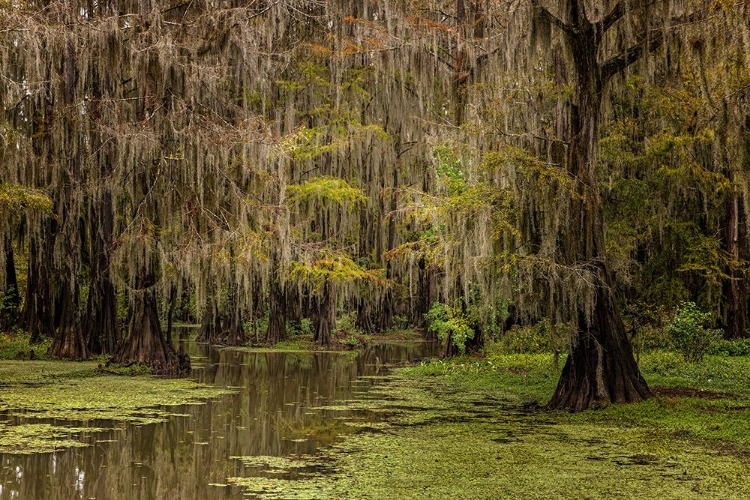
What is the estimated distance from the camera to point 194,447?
8.05m

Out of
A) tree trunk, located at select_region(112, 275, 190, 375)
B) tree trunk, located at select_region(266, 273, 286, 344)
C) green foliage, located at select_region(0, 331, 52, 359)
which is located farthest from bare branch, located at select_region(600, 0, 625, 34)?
tree trunk, located at select_region(266, 273, 286, 344)

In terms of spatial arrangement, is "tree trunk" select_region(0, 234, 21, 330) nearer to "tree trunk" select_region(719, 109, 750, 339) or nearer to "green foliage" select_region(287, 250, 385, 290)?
"green foliage" select_region(287, 250, 385, 290)

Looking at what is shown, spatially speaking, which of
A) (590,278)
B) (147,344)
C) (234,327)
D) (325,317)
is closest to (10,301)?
(234,327)

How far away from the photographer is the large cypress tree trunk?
10.7m

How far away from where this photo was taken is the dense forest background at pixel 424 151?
10.8 metres

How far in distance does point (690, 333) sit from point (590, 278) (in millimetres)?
5050

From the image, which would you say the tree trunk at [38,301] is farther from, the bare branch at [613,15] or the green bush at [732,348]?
the green bush at [732,348]

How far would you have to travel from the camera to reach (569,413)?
10.6 m

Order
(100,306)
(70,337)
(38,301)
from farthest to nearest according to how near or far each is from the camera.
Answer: (38,301) < (100,306) < (70,337)

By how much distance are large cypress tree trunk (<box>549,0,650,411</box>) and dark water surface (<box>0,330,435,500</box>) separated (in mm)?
2909

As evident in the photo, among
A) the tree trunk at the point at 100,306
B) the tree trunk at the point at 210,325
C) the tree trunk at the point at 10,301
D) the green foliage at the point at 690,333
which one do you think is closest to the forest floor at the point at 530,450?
the green foliage at the point at 690,333

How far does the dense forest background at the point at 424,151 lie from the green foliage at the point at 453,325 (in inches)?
3.0

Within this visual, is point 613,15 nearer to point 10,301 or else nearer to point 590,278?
point 590,278

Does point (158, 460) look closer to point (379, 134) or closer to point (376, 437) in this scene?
point (376, 437)
